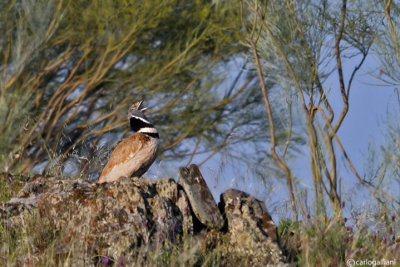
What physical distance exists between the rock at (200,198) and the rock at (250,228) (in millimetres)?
85

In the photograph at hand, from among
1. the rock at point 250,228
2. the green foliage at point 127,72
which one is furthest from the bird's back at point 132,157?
the green foliage at point 127,72

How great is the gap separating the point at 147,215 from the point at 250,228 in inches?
27.6

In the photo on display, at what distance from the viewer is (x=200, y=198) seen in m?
5.44

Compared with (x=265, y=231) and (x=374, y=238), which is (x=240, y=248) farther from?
(x=374, y=238)

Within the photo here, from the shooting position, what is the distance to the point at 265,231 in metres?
5.36

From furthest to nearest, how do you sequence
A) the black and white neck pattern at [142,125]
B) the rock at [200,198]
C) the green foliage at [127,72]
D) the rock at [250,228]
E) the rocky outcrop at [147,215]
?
the green foliage at [127,72], the black and white neck pattern at [142,125], the rock at [200,198], the rock at [250,228], the rocky outcrop at [147,215]

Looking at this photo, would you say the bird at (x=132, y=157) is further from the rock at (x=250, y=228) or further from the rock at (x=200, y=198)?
the rock at (x=250, y=228)

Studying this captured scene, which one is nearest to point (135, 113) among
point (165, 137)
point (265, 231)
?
point (265, 231)

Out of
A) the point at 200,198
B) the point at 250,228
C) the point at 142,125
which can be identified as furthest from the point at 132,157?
the point at 250,228

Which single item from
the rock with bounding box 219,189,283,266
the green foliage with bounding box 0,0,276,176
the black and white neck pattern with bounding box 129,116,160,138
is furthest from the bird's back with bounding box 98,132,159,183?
the green foliage with bounding box 0,0,276,176

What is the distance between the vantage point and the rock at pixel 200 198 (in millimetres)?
5398

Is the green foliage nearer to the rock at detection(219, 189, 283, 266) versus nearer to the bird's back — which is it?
the bird's back

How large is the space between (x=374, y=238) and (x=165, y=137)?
9238mm

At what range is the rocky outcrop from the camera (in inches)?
198
